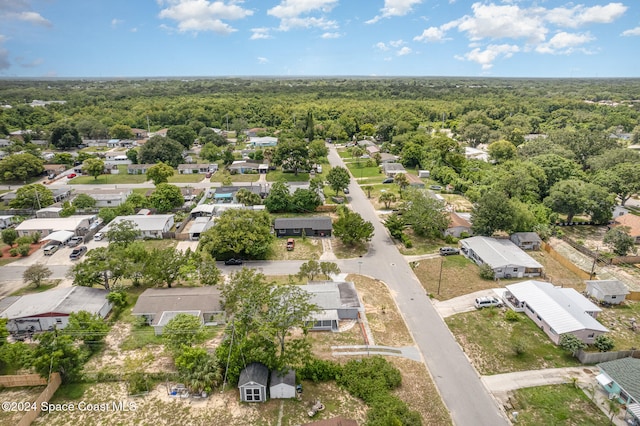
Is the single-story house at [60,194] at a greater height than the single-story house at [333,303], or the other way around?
the single-story house at [60,194]

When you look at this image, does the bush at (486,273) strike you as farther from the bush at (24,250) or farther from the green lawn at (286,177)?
the bush at (24,250)

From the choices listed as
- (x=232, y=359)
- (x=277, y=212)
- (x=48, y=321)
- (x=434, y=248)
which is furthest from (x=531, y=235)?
(x=48, y=321)

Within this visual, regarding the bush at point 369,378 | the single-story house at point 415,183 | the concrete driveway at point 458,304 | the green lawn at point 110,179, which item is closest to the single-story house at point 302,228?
the concrete driveway at point 458,304

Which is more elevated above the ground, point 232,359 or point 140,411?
point 232,359

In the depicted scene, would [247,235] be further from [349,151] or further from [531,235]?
[349,151]

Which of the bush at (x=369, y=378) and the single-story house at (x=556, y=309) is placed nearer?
the bush at (x=369, y=378)

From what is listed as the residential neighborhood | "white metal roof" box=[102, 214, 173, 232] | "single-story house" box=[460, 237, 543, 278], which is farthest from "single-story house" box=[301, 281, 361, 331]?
"white metal roof" box=[102, 214, 173, 232]
